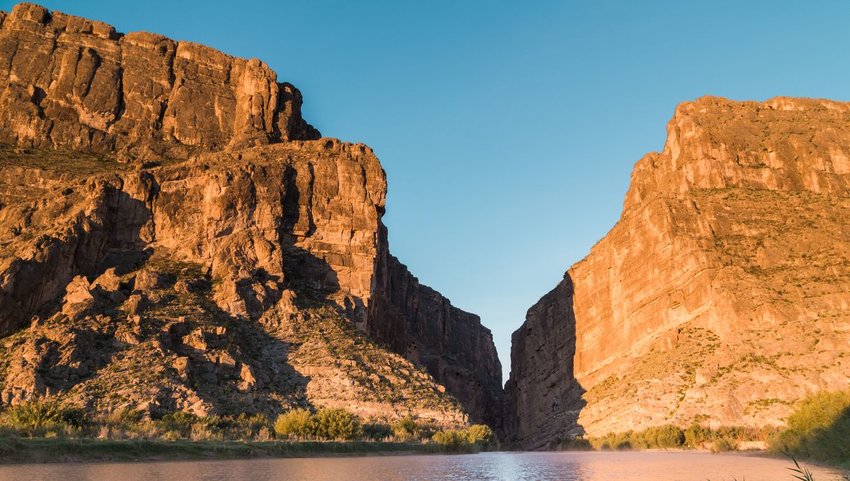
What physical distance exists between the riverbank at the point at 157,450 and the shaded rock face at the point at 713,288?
129 ft

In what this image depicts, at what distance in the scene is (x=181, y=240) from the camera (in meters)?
88.0

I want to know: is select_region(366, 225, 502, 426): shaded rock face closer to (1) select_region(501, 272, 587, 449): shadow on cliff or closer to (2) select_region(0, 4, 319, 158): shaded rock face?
(1) select_region(501, 272, 587, 449): shadow on cliff

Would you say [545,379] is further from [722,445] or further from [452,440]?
[452,440]

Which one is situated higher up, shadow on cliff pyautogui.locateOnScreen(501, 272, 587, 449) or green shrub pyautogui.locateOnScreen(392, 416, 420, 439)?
shadow on cliff pyautogui.locateOnScreen(501, 272, 587, 449)

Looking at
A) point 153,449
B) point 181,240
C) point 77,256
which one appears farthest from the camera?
point 181,240

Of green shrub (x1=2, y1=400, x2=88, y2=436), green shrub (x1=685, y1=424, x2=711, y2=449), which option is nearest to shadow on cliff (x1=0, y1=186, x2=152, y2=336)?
green shrub (x1=2, y1=400, x2=88, y2=436)

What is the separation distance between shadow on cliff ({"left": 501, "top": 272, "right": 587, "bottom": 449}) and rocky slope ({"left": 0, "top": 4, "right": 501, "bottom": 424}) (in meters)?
17.8

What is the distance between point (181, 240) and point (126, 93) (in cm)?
4216

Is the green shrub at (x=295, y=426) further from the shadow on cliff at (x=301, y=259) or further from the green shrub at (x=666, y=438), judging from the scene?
the green shrub at (x=666, y=438)

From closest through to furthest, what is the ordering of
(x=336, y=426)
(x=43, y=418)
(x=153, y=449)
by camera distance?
(x=153, y=449), (x=43, y=418), (x=336, y=426)

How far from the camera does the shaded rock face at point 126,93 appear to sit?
4245 inches

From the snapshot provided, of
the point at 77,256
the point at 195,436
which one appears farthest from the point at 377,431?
the point at 77,256

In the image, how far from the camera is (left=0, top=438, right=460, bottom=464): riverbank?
117 feet

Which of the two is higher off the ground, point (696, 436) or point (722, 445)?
point (696, 436)
